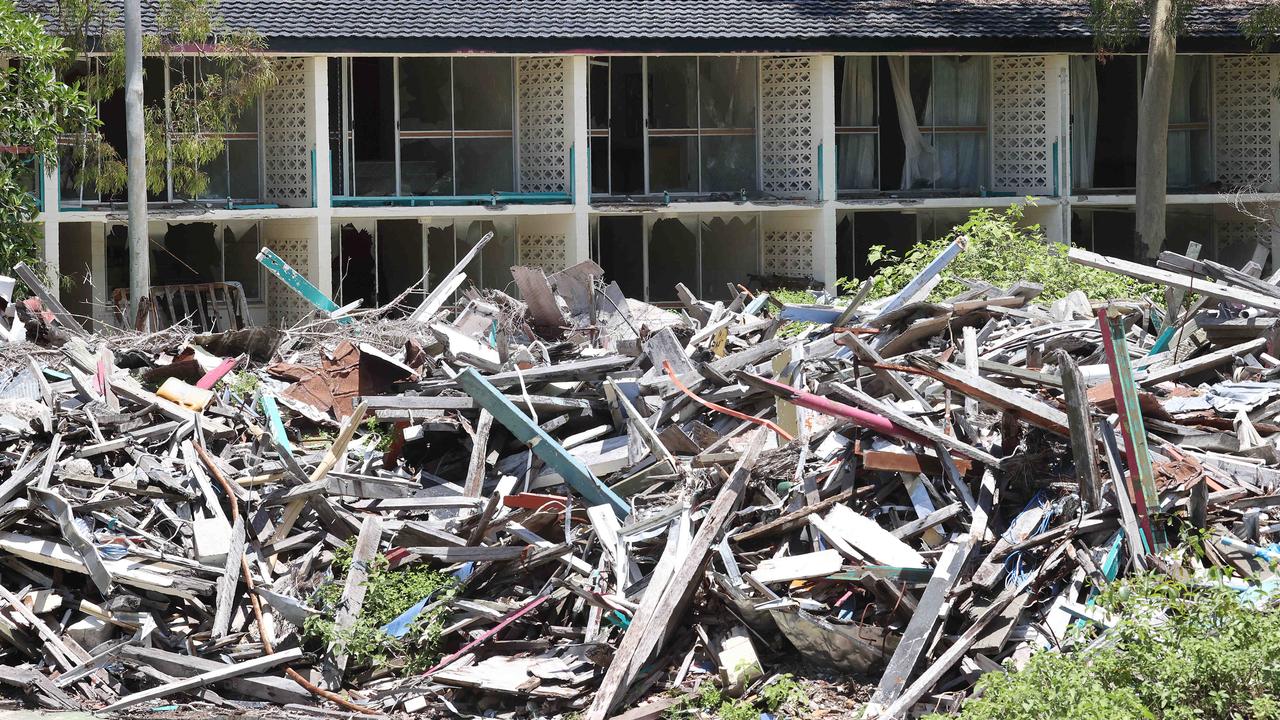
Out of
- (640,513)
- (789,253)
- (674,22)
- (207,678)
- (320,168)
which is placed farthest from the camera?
(789,253)

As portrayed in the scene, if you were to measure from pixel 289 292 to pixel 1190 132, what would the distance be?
1449cm

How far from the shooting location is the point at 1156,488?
8664 millimetres

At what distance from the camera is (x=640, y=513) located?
32.7 feet

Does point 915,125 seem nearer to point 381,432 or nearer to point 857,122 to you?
point 857,122

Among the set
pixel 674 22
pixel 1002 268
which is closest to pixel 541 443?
pixel 1002 268

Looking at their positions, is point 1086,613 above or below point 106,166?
below

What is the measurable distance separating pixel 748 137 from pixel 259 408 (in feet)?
39.7

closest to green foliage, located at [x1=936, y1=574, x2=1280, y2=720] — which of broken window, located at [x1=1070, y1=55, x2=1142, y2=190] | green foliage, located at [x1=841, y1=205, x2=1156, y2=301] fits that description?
green foliage, located at [x1=841, y1=205, x2=1156, y2=301]

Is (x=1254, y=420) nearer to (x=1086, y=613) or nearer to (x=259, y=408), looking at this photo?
(x=1086, y=613)

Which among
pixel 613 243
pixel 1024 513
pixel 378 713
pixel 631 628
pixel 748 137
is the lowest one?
pixel 378 713

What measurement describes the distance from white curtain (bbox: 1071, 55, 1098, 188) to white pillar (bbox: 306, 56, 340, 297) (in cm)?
1175

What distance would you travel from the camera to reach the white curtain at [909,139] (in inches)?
894

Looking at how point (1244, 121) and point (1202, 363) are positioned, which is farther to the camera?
point (1244, 121)

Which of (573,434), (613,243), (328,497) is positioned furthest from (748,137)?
(328,497)
